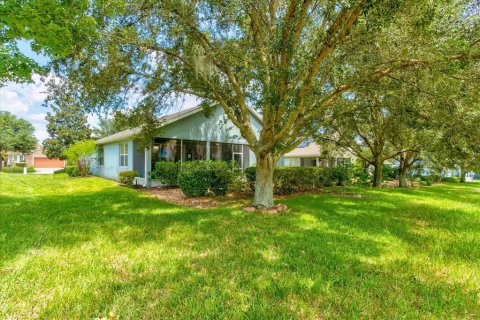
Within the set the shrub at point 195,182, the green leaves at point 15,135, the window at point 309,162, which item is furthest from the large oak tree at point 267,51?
the green leaves at point 15,135

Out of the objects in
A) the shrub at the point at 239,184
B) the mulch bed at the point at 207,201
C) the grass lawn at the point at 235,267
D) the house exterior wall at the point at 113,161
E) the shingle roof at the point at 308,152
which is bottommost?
the grass lawn at the point at 235,267

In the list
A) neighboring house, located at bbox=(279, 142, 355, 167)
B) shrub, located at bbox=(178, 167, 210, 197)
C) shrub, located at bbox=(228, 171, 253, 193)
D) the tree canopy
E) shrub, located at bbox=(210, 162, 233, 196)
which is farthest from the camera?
neighboring house, located at bbox=(279, 142, 355, 167)

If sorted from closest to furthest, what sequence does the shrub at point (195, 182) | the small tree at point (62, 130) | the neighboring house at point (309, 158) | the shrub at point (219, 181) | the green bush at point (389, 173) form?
the shrub at point (195, 182) < the shrub at point (219, 181) < the green bush at point (389, 173) < the neighboring house at point (309, 158) < the small tree at point (62, 130)

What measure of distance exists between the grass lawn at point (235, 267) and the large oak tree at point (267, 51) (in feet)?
10.9

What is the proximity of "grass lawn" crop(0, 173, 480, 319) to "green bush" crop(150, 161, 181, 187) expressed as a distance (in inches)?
260

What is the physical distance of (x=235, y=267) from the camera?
3.89m

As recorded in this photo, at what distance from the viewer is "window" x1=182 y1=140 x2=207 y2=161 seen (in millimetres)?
15891

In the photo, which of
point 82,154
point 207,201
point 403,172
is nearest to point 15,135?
point 82,154

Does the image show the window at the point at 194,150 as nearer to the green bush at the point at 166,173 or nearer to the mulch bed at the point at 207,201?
the green bush at the point at 166,173

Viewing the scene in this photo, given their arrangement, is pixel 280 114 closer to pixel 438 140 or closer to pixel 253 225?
pixel 253 225

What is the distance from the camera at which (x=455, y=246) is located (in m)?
5.20

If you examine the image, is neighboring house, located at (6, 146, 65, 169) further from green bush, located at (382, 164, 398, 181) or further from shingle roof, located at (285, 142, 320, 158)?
green bush, located at (382, 164, 398, 181)

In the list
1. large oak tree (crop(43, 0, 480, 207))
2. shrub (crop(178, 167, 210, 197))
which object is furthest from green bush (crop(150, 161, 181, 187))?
large oak tree (crop(43, 0, 480, 207))

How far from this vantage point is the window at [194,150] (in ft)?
52.1
